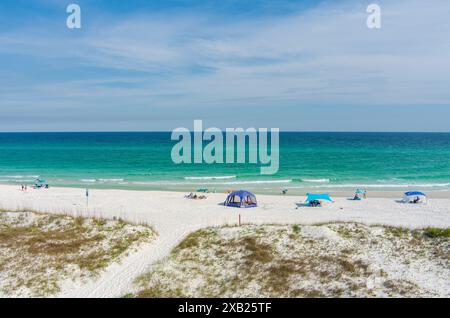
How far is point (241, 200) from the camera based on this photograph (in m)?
34.7

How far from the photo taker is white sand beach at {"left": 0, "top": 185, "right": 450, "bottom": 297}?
19531 millimetres

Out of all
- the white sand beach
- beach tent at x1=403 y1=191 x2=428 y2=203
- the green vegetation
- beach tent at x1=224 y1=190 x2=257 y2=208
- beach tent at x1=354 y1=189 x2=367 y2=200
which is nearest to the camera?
the white sand beach

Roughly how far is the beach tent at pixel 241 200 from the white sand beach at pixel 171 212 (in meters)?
0.99

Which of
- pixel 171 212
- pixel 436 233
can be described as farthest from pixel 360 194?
pixel 171 212

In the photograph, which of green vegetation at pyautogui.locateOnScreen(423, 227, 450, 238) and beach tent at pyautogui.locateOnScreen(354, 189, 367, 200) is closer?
green vegetation at pyautogui.locateOnScreen(423, 227, 450, 238)

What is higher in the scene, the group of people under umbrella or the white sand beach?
the group of people under umbrella

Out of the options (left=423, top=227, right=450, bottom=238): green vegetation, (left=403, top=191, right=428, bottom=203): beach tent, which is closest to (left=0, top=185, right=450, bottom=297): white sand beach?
(left=403, top=191, right=428, bottom=203): beach tent

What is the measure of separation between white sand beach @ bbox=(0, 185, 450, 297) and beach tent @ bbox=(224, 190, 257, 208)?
988 millimetres

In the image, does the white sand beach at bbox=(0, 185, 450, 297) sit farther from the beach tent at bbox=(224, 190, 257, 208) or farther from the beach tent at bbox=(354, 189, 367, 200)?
the beach tent at bbox=(224, 190, 257, 208)

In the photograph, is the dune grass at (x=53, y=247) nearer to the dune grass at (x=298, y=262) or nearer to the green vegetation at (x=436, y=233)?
the dune grass at (x=298, y=262)

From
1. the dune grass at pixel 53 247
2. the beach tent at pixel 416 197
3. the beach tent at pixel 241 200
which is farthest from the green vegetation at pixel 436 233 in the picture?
the dune grass at pixel 53 247

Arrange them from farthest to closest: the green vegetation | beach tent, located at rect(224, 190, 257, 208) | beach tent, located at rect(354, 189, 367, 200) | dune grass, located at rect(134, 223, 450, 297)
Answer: beach tent, located at rect(354, 189, 367, 200) < beach tent, located at rect(224, 190, 257, 208) < the green vegetation < dune grass, located at rect(134, 223, 450, 297)
